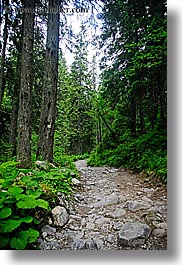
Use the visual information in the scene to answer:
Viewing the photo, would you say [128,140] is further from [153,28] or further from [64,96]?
[153,28]

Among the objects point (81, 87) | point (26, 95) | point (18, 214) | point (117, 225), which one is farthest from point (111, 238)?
point (26, 95)

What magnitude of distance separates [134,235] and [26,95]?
1211 mm

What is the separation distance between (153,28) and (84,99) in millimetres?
668

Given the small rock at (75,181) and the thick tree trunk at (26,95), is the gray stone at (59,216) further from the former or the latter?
the thick tree trunk at (26,95)

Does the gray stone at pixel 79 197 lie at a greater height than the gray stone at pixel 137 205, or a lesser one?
greater

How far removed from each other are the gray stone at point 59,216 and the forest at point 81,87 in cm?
12

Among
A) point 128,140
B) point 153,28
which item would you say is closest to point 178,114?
point 128,140

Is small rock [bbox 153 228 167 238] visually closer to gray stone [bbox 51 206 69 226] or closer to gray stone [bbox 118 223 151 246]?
gray stone [bbox 118 223 151 246]

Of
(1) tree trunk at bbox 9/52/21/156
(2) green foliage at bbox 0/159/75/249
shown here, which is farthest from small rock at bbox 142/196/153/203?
(1) tree trunk at bbox 9/52/21/156

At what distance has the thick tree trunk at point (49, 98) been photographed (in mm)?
1960

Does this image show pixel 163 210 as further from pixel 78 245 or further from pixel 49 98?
pixel 49 98

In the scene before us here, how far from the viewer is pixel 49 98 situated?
2.03 metres

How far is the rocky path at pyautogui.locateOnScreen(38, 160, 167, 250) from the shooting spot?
144 centimetres

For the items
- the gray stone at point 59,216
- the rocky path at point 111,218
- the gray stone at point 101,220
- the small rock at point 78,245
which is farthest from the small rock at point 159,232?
the gray stone at point 59,216
